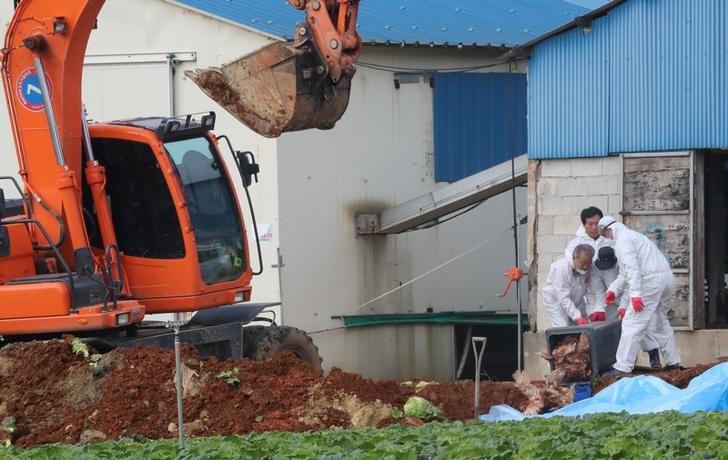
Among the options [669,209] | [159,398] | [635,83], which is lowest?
[159,398]

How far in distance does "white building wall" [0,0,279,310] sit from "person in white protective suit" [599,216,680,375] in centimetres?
593

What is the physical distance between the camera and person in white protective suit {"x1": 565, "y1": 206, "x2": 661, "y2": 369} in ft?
52.2

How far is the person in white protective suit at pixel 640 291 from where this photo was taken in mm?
15211

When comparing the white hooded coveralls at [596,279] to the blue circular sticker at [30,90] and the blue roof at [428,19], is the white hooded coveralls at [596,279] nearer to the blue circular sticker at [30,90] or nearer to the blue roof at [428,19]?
the blue roof at [428,19]

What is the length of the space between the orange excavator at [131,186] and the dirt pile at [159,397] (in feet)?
1.53

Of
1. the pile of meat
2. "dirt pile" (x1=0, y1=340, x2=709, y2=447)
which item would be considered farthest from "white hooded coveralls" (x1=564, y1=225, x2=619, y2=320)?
"dirt pile" (x1=0, y1=340, x2=709, y2=447)

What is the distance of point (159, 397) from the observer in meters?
11.3

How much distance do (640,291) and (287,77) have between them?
537 centimetres

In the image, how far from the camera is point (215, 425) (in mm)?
11031

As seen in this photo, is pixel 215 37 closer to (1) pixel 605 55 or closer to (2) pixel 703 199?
(1) pixel 605 55

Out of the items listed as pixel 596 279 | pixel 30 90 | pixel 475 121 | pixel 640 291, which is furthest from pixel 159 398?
pixel 475 121

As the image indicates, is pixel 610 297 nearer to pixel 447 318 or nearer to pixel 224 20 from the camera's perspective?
pixel 447 318

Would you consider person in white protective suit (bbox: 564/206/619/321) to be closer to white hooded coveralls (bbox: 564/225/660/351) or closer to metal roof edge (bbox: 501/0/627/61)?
white hooded coveralls (bbox: 564/225/660/351)

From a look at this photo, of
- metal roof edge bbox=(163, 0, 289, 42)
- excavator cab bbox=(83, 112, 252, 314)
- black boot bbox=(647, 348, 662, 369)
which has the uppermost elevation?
metal roof edge bbox=(163, 0, 289, 42)
